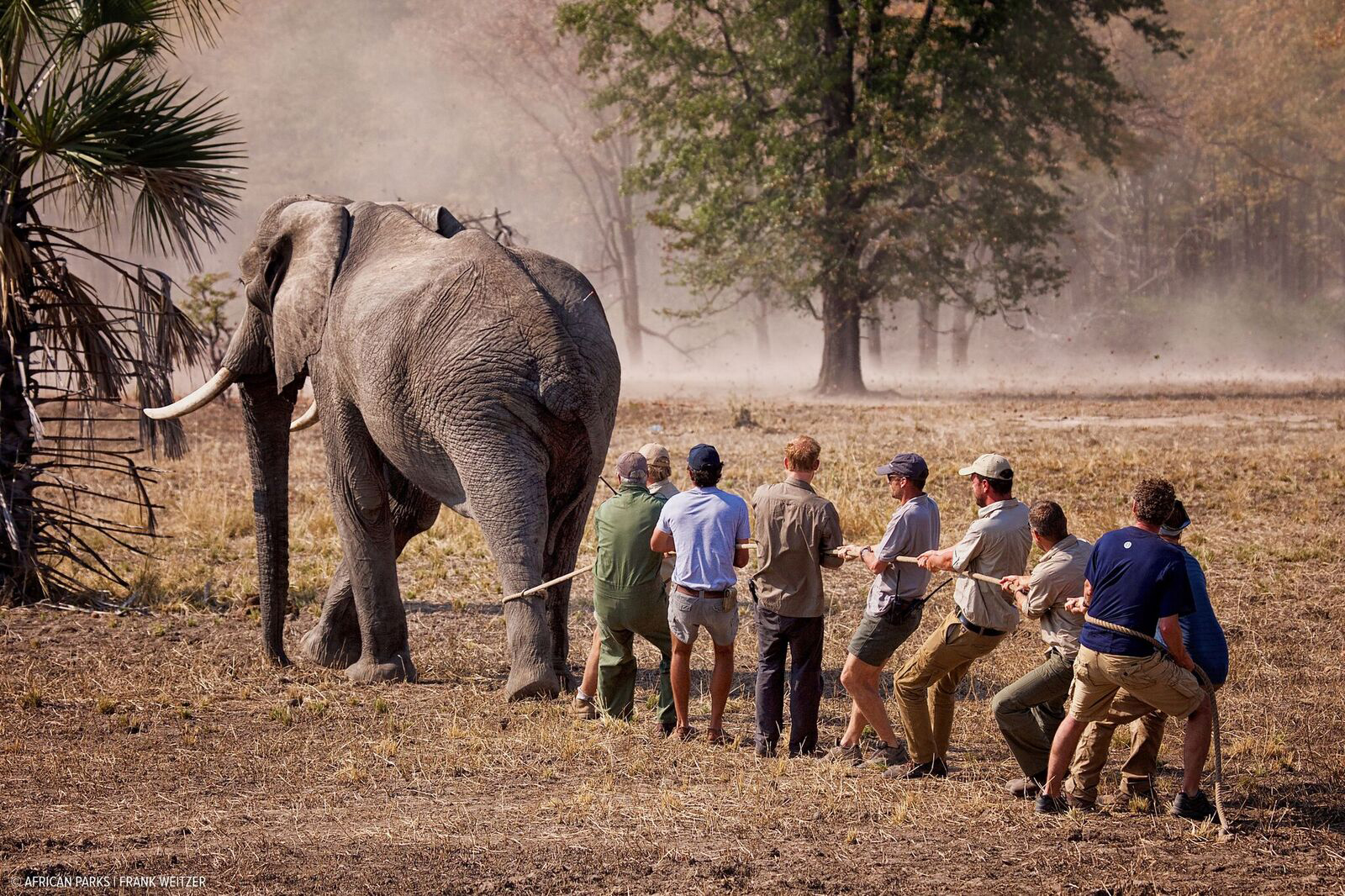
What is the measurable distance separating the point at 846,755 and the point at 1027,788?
3.17 feet

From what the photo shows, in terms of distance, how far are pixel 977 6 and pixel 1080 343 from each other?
30.6m

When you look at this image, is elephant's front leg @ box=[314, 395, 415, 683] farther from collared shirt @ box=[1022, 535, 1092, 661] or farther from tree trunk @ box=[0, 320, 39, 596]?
collared shirt @ box=[1022, 535, 1092, 661]

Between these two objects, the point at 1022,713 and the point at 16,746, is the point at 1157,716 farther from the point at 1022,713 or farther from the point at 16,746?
the point at 16,746

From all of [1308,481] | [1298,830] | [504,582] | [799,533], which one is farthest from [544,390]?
[1308,481]

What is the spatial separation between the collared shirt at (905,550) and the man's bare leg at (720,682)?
89cm

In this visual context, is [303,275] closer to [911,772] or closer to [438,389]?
[438,389]

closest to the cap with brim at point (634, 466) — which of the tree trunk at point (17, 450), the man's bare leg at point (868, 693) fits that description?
the man's bare leg at point (868, 693)

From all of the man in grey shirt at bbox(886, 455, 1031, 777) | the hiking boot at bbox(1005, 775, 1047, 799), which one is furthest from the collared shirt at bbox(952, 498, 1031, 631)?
the hiking boot at bbox(1005, 775, 1047, 799)

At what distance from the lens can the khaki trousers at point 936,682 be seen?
20.5 feet

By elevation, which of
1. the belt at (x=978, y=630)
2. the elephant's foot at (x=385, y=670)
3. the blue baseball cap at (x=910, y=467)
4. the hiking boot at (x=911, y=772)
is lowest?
the hiking boot at (x=911, y=772)

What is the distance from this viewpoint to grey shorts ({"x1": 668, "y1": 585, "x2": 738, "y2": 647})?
6891mm

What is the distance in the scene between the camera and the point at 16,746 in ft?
23.4

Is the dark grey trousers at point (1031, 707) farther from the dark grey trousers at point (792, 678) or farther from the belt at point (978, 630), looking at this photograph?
the dark grey trousers at point (792, 678)

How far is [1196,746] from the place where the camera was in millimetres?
5762
